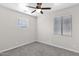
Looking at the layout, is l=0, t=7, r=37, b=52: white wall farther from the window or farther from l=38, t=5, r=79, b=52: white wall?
the window

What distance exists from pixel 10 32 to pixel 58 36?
8.99ft

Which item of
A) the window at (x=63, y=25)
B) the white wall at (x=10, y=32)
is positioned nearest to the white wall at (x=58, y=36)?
the window at (x=63, y=25)

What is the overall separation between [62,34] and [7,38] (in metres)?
2.99

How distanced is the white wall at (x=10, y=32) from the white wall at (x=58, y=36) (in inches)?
44.7

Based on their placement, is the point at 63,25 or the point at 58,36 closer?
the point at 63,25

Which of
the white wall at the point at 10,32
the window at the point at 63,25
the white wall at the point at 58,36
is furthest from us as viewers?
the window at the point at 63,25

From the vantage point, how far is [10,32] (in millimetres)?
3877

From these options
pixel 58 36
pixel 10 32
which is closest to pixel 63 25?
pixel 58 36

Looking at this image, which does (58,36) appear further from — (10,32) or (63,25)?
(10,32)

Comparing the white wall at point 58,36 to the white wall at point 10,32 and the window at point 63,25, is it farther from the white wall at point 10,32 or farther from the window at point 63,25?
the white wall at point 10,32

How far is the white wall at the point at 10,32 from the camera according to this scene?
345 cm

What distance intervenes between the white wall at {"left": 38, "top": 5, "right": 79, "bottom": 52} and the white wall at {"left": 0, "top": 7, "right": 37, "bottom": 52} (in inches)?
44.7

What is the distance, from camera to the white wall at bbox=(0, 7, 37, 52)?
3454mm

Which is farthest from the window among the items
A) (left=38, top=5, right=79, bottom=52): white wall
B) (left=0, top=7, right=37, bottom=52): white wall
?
(left=0, top=7, right=37, bottom=52): white wall
